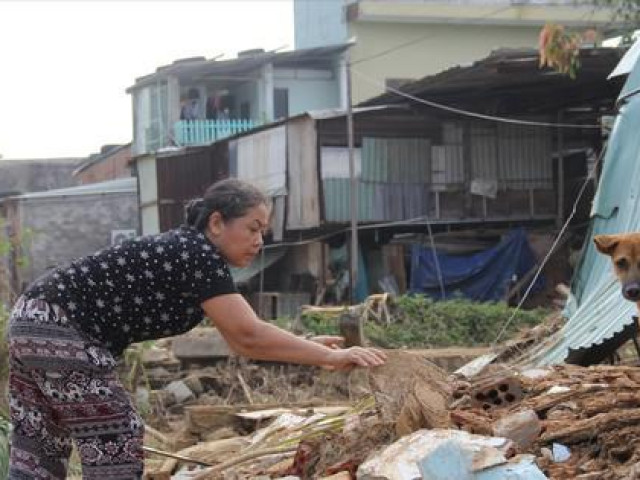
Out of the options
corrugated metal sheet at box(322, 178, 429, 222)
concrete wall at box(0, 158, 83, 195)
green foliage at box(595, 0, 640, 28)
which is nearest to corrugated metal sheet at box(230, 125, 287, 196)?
corrugated metal sheet at box(322, 178, 429, 222)

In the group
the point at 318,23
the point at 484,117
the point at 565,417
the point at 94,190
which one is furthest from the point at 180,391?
the point at 94,190

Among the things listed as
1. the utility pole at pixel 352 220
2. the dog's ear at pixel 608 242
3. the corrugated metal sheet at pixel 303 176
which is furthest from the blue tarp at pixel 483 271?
the dog's ear at pixel 608 242

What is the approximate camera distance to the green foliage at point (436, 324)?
540 inches

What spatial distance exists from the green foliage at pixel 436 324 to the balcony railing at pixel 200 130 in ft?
49.8

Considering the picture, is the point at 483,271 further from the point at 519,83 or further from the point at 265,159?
the point at 265,159

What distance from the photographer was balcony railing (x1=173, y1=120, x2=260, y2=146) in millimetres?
29656

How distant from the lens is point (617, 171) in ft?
31.8

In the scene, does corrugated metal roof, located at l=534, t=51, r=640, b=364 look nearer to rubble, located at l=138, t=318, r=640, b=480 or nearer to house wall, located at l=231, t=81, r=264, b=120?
rubble, located at l=138, t=318, r=640, b=480

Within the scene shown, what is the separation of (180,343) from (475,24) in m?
21.1

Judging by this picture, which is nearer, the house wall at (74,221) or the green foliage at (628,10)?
the green foliage at (628,10)

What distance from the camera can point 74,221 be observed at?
33.0m

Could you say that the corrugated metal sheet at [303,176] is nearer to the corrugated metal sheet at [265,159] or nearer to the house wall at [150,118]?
the corrugated metal sheet at [265,159]

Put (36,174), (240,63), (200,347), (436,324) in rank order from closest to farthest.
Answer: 1. (200,347)
2. (436,324)
3. (240,63)
4. (36,174)

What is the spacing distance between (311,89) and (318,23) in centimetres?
273
